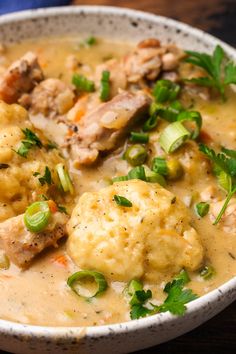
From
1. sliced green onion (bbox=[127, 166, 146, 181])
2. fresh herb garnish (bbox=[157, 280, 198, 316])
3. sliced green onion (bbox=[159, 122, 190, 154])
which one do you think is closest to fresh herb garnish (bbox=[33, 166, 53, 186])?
sliced green onion (bbox=[127, 166, 146, 181])

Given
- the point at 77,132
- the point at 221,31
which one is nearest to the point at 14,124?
the point at 77,132

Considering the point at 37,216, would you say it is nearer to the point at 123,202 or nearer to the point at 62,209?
the point at 62,209

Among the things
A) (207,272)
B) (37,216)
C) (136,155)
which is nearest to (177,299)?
(207,272)

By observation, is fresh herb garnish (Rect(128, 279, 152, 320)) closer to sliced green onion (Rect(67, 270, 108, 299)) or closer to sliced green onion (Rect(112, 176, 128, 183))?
sliced green onion (Rect(67, 270, 108, 299))

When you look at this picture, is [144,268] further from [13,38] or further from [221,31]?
[221,31]

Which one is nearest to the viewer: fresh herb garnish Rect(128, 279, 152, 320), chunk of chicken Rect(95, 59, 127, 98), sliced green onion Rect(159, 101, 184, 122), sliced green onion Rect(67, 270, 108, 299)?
fresh herb garnish Rect(128, 279, 152, 320)

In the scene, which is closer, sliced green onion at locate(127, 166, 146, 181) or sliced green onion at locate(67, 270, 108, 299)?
sliced green onion at locate(67, 270, 108, 299)

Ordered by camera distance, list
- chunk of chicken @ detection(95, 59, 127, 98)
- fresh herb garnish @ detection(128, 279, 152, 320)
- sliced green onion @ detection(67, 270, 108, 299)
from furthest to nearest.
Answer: chunk of chicken @ detection(95, 59, 127, 98)
sliced green onion @ detection(67, 270, 108, 299)
fresh herb garnish @ detection(128, 279, 152, 320)
